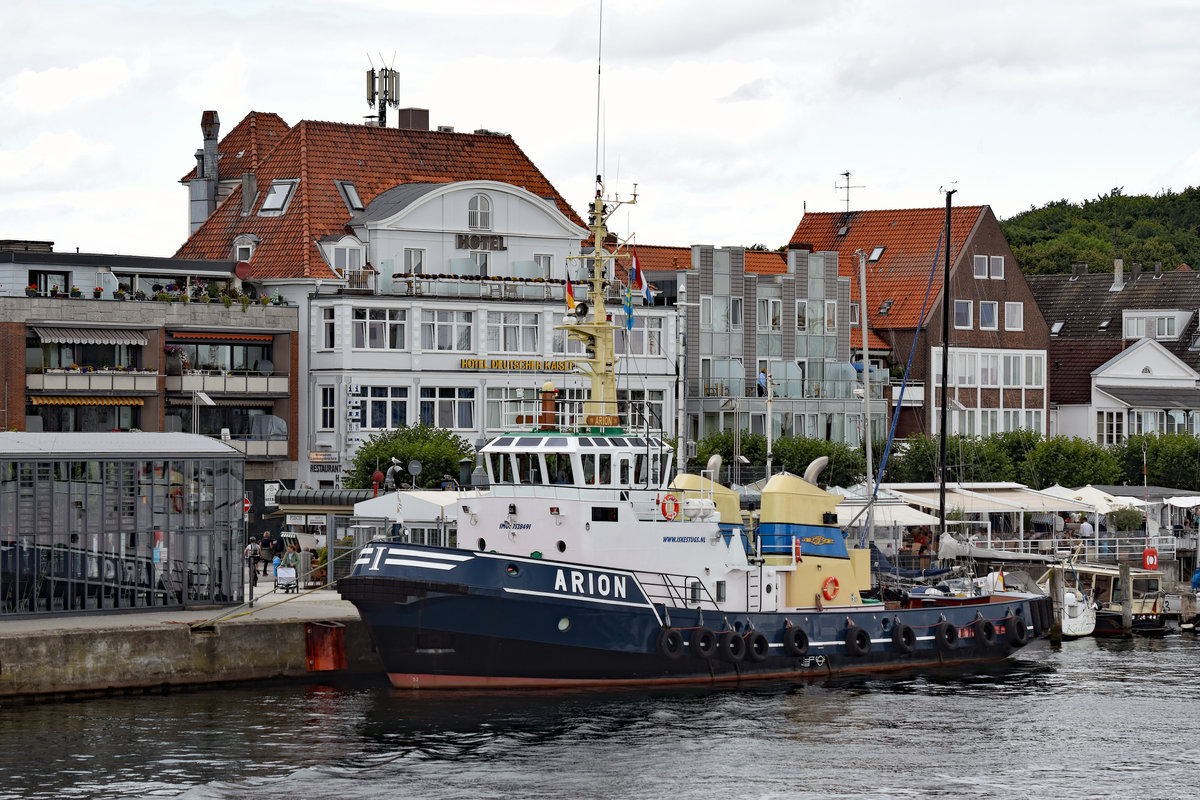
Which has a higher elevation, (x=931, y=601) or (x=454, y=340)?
(x=454, y=340)

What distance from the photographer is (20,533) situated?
47.0 meters

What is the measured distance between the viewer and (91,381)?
7050 cm

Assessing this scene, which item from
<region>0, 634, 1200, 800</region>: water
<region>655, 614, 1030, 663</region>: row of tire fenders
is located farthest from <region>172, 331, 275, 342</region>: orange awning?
<region>655, 614, 1030, 663</region>: row of tire fenders

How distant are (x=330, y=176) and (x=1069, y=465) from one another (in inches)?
1298

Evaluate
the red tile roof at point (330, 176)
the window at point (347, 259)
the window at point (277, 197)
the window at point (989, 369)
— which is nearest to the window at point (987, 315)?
the window at point (989, 369)

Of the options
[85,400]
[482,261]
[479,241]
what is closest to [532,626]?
[85,400]

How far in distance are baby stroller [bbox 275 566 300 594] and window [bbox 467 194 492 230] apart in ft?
80.8

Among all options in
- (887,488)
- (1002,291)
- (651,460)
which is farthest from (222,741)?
(1002,291)

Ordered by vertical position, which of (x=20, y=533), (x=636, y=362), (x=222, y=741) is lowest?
(x=222, y=741)

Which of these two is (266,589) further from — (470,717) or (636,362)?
(636,362)

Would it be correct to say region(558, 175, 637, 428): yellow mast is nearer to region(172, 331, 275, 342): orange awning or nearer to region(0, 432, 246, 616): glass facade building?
region(0, 432, 246, 616): glass facade building

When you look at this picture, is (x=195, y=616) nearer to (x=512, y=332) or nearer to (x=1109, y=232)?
(x=512, y=332)

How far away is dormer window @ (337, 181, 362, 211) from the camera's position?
78312 mm

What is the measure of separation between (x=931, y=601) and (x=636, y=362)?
2573cm
